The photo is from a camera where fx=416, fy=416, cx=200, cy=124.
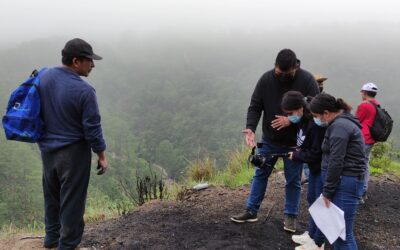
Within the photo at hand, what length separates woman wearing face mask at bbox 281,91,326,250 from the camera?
3.72 metres

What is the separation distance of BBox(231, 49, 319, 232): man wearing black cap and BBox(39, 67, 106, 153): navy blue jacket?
1.72 metres

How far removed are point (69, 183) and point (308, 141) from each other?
2.13m

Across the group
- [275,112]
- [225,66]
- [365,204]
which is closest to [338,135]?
[275,112]

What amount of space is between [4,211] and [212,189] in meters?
26.7

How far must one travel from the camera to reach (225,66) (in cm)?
13775

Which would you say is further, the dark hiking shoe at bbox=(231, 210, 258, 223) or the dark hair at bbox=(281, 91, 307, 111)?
the dark hiking shoe at bbox=(231, 210, 258, 223)

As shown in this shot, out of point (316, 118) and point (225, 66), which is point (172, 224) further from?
point (225, 66)

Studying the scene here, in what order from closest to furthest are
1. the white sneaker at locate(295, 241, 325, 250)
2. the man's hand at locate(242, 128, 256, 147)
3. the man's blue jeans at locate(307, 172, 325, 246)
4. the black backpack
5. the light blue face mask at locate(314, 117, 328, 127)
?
the light blue face mask at locate(314, 117, 328, 127) < the man's blue jeans at locate(307, 172, 325, 246) < the white sneaker at locate(295, 241, 325, 250) < the man's hand at locate(242, 128, 256, 147) < the black backpack

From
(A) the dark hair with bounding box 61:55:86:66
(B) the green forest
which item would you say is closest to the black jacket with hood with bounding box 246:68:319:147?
(A) the dark hair with bounding box 61:55:86:66

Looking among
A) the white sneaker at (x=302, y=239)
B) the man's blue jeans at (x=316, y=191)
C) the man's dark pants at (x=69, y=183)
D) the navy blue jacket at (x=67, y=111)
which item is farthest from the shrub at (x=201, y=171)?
the navy blue jacket at (x=67, y=111)

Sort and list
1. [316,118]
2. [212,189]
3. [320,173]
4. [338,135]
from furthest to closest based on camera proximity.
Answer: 1. [212,189]
2. [320,173]
3. [316,118]
4. [338,135]

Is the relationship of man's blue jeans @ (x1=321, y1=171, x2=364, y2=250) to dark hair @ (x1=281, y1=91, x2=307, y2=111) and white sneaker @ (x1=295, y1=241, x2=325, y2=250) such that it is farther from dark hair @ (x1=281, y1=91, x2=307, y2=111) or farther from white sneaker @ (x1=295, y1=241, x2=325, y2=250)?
dark hair @ (x1=281, y1=91, x2=307, y2=111)

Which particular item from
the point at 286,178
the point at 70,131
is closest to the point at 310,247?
the point at 286,178

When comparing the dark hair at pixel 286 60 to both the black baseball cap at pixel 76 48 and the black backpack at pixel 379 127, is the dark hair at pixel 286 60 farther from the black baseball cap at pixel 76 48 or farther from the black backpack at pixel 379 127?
the black backpack at pixel 379 127
